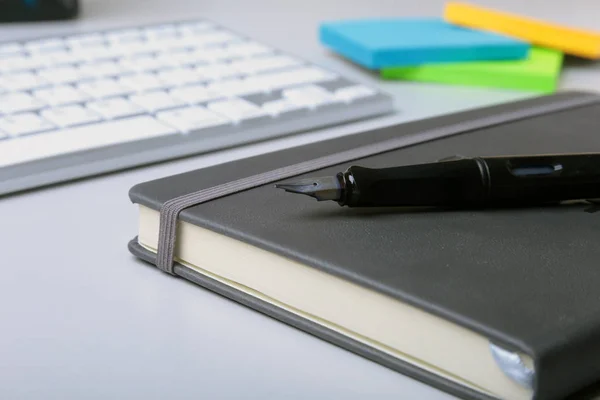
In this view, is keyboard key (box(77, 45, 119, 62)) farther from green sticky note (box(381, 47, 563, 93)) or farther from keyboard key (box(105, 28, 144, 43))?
green sticky note (box(381, 47, 563, 93))

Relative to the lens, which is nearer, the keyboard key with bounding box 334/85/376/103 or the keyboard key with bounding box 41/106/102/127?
the keyboard key with bounding box 41/106/102/127

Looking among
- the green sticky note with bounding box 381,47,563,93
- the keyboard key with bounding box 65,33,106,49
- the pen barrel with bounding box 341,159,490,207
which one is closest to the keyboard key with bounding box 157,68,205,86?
the keyboard key with bounding box 65,33,106,49

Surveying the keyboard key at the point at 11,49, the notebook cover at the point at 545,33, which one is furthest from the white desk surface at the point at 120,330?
the notebook cover at the point at 545,33

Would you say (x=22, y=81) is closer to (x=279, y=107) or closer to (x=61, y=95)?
(x=61, y=95)

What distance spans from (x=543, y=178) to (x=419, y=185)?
0.07 metres

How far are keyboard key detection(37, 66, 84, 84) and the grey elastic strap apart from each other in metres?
0.26

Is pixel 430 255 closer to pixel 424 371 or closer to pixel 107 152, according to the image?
pixel 424 371

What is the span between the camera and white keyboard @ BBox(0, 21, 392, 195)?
56cm

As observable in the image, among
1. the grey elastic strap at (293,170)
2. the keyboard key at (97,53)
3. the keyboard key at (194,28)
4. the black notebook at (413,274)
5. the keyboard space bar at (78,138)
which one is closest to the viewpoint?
the black notebook at (413,274)

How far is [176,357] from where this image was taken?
37 centimetres

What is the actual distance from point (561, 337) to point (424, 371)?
58mm

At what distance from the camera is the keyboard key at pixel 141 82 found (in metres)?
0.68

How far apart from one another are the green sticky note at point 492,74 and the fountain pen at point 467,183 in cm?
37

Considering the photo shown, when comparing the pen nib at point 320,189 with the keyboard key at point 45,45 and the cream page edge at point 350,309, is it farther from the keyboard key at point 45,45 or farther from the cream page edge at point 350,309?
the keyboard key at point 45,45
